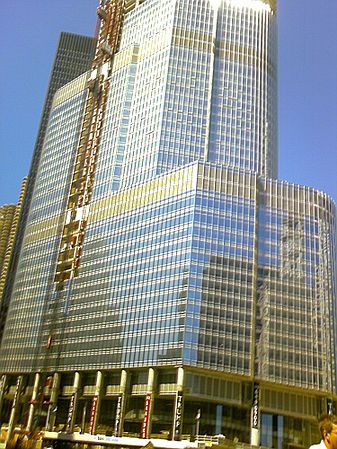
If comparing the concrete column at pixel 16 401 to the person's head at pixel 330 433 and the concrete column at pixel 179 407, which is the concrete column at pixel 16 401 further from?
the person's head at pixel 330 433

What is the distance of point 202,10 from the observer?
433 feet

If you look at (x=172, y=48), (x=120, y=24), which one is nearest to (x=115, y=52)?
(x=120, y=24)

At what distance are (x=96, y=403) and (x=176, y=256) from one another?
29.1 m

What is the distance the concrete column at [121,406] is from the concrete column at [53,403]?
16.6m

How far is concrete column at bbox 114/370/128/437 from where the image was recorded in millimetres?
88250

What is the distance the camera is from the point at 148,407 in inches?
3391

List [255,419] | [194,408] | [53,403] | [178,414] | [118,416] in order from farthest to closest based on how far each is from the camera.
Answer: [53,403], [118,416], [194,408], [255,419], [178,414]

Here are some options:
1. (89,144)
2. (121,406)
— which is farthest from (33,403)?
(89,144)

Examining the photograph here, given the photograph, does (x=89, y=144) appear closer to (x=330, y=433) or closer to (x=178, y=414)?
(x=178, y=414)

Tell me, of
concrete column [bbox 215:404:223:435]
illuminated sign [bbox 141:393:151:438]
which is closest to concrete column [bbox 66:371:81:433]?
illuminated sign [bbox 141:393:151:438]

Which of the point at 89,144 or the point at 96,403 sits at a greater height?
the point at 89,144

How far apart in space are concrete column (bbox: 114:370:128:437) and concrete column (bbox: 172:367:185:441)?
37.3 ft

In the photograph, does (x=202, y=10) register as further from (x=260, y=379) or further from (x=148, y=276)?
(x=260, y=379)

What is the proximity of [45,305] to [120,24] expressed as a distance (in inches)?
3011
